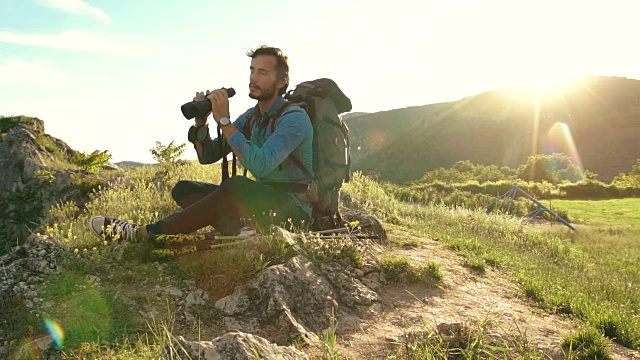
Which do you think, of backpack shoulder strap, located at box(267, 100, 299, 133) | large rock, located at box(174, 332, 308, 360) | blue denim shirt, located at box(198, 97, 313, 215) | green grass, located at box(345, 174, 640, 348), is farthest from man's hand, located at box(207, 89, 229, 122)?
green grass, located at box(345, 174, 640, 348)

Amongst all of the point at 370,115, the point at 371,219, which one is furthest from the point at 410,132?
the point at 371,219

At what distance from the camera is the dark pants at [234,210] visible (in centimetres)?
459

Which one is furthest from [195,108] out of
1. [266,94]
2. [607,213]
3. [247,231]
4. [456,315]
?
[607,213]

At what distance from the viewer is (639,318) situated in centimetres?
523

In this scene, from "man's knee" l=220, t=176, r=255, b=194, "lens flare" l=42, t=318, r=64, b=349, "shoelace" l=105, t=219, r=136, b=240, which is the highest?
"man's knee" l=220, t=176, r=255, b=194

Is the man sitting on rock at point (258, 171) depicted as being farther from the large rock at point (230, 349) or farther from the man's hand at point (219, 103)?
the large rock at point (230, 349)

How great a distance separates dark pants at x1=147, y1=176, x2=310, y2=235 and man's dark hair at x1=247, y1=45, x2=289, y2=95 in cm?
113

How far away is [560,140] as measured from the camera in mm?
90438

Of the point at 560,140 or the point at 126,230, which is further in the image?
the point at 560,140

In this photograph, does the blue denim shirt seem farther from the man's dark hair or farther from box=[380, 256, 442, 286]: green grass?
box=[380, 256, 442, 286]: green grass

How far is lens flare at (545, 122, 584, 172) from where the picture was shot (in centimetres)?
8634

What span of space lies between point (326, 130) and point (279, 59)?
34.6 inches

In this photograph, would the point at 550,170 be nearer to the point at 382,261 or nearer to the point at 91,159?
the point at 91,159

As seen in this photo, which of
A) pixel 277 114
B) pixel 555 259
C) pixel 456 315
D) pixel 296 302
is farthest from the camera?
pixel 555 259
